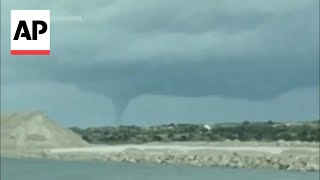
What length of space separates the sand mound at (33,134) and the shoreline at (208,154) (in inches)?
69.5

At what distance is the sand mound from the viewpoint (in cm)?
4891

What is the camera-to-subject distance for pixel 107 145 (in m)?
43.4

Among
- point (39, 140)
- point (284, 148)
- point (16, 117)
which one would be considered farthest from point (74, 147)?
point (284, 148)

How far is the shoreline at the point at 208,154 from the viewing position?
32.2 metres

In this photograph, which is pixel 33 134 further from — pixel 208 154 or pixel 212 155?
pixel 212 155

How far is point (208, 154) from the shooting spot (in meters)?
36.5

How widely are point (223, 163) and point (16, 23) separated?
24.7 metres

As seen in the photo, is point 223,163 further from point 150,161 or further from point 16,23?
point 16,23

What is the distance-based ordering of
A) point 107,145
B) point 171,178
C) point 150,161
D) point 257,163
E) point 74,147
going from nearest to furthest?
point 171,178 → point 257,163 → point 150,161 → point 107,145 → point 74,147

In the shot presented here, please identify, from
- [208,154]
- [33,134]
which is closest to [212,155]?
[208,154]

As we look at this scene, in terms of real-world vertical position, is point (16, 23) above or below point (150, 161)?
above

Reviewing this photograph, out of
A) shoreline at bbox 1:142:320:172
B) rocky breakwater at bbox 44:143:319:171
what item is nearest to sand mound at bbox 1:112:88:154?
shoreline at bbox 1:142:320:172

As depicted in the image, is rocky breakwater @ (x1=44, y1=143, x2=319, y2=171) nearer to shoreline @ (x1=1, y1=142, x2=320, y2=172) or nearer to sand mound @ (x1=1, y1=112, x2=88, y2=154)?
shoreline @ (x1=1, y1=142, x2=320, y2=172)

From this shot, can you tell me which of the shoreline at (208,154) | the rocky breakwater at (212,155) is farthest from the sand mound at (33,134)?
the rocky breakwater at (212,155)
